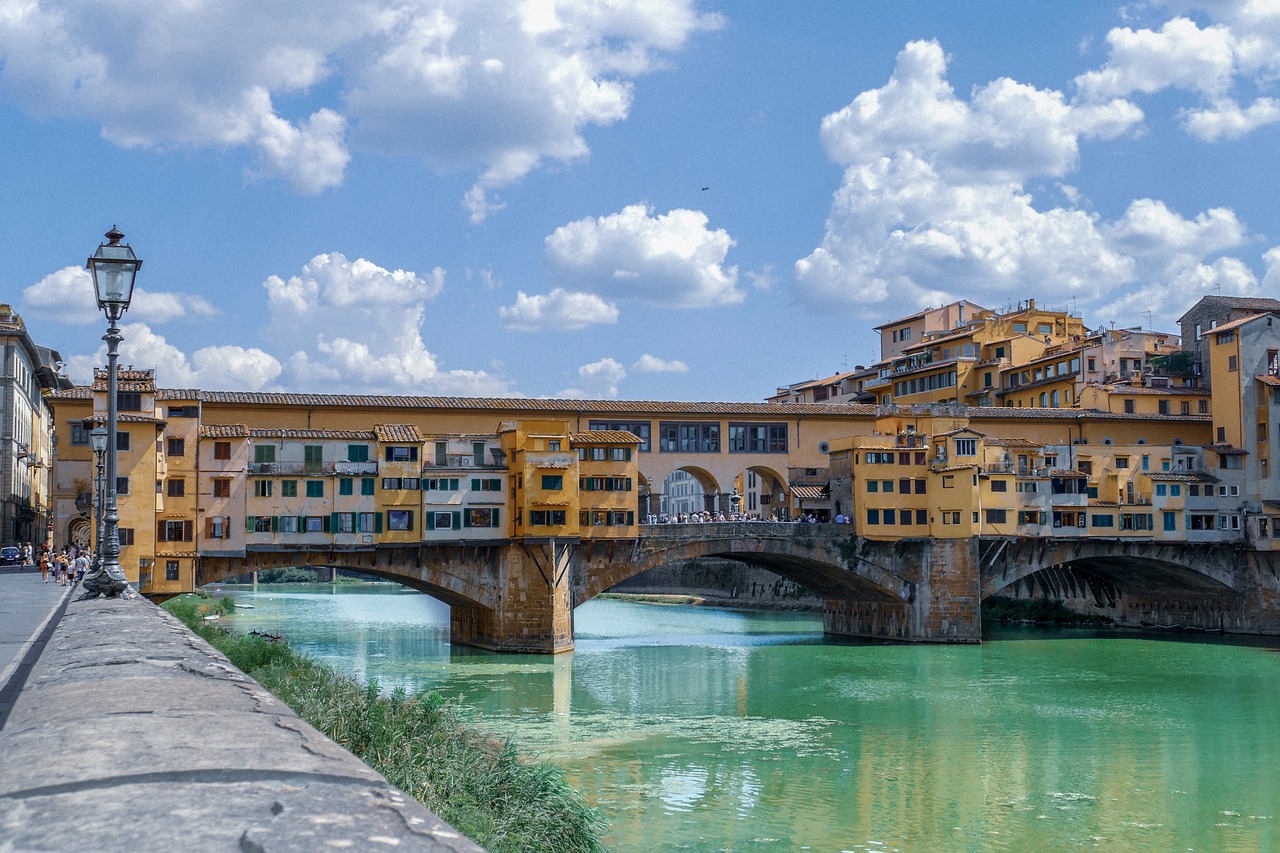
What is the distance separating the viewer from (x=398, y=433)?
1626 inches

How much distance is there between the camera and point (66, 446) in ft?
128

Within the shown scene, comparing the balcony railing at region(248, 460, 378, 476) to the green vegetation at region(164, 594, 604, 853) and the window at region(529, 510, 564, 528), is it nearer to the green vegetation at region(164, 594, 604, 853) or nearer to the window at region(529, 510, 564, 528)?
the window at region(529, 510, 564, 528)

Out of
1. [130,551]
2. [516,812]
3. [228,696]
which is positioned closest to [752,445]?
[130,551]

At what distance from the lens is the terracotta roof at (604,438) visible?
42.2m

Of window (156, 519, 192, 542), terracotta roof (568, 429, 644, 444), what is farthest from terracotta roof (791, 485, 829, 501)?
window (156, 519, 192, 542)

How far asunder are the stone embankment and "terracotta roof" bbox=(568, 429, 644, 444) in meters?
36.8

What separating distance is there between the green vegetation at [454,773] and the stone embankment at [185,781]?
5818 mm

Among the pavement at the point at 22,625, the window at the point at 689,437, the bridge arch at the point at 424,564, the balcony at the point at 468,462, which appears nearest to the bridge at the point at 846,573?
the bridge arch at the point at 424,564

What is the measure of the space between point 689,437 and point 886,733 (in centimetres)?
2287

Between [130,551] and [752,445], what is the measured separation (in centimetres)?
2335

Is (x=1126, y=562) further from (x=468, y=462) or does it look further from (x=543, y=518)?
(x=468, y=462)

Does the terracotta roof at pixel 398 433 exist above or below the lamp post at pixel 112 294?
above

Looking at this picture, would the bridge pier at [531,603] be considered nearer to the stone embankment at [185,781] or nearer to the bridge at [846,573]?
the bridge at [846,573]

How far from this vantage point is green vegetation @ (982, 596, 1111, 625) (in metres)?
53.6
